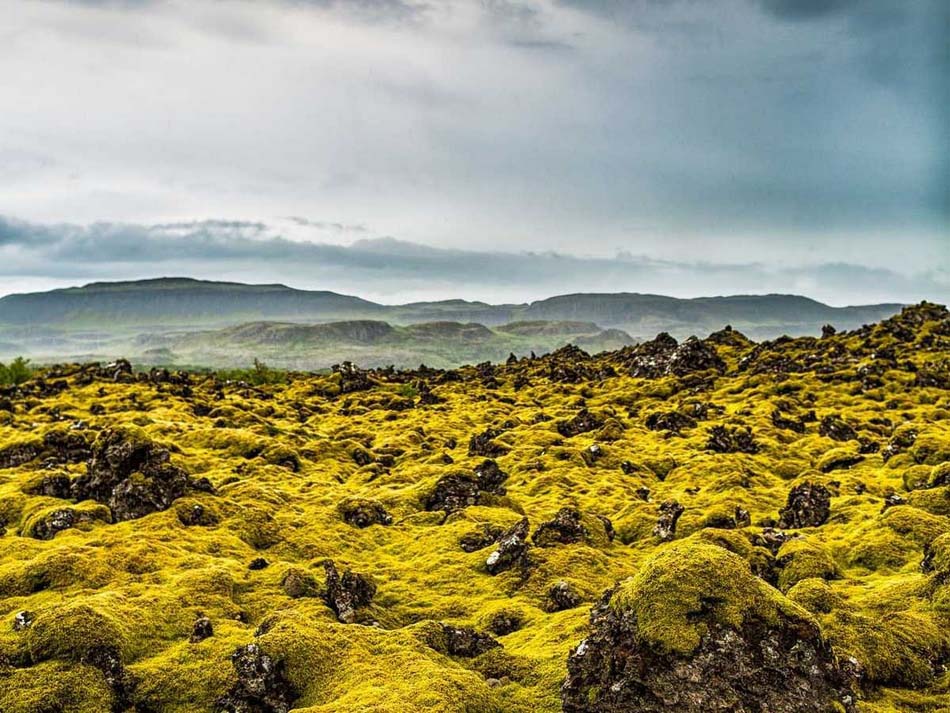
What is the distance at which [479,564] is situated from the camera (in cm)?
2042

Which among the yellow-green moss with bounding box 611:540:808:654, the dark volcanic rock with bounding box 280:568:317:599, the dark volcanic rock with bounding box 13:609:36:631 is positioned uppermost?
the yellow-green moss with bounding box 611:540:808:654

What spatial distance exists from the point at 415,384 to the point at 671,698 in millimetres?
61183

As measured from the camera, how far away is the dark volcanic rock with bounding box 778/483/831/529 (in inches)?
944

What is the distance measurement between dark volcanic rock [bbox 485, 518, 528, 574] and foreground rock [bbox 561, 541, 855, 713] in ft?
27.0

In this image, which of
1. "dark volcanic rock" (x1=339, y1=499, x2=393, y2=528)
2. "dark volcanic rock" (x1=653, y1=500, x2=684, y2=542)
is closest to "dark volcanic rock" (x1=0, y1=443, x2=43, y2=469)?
"dark volcanic rock" (x1=339, y1=499, x2=393, y2=528)

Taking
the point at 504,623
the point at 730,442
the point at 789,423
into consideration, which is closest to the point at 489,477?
the point at 504,623

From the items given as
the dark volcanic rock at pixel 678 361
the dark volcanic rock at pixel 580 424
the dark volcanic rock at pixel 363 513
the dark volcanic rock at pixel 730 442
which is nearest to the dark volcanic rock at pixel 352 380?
the dark volcanic rock at pixel 678 361

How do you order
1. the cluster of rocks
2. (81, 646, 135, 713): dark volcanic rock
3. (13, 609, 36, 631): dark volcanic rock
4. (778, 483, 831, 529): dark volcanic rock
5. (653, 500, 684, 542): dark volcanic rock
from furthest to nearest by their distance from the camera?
(778, 483, 831, 529): dark volcanic rock < (653, 500, 684, 542): dark volcanic rock < the cluster of rocks < (13, 609, 36, 631): dark volcanic rock < (81, 646, 135, 713): dark volcanic rock

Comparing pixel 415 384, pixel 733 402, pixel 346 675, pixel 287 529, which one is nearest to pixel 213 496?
pixel 287 529

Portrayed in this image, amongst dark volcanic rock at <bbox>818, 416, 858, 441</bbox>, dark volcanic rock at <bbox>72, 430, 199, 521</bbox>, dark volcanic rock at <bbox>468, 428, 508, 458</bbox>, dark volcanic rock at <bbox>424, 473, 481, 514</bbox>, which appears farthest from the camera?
dark volcanic rock at <bbox>818, 416, 858, 441</bbox>

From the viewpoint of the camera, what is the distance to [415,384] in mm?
70625

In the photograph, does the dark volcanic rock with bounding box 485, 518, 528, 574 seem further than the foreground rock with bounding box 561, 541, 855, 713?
Yes

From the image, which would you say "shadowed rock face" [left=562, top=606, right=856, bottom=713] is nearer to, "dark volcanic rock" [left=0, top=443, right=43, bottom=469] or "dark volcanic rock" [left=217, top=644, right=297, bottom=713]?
"dark volcanic rock" [left=217, top=644, right=297, bottom=713]

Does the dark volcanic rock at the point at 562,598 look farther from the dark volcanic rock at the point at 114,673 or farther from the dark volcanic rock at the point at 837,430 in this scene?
the dark volcanic rock at the point at 837,430
